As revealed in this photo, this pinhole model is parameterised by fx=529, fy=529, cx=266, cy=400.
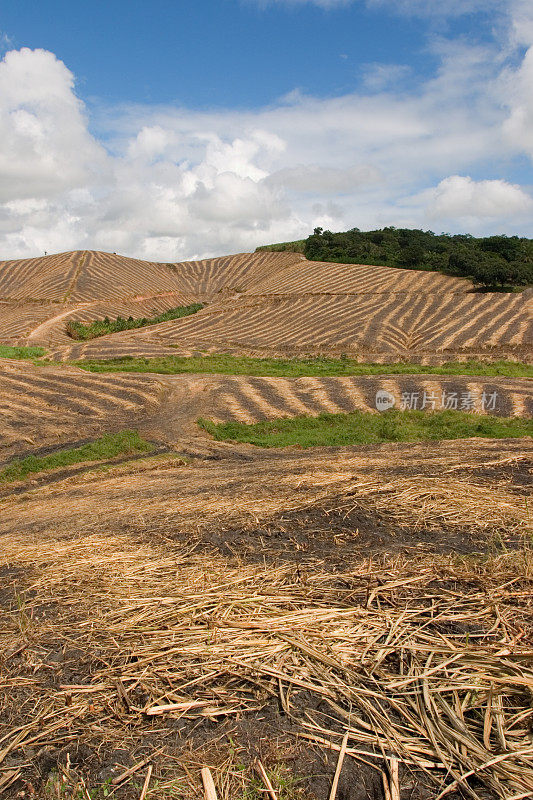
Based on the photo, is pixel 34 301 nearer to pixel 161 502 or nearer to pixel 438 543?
pixel 161 502

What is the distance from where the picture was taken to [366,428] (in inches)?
696

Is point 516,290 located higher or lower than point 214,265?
lower

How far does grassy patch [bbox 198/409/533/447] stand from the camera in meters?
16.4

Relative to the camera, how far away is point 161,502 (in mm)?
8023

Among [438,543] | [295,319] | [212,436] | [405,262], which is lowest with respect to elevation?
[212,436]

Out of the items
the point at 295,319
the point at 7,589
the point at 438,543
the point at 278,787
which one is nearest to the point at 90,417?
the point at 7,589

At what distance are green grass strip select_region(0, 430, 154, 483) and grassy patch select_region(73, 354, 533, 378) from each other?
12.4 metres

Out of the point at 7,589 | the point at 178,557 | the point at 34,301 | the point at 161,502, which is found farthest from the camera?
the point at 34,301

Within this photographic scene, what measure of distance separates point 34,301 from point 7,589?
64038mm

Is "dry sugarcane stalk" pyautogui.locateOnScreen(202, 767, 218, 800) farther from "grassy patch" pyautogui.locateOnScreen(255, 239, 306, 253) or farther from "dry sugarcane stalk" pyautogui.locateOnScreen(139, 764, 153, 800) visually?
Result: "grassy patch" pyautogui.locateOnScreen(255, 239, 306, 253)

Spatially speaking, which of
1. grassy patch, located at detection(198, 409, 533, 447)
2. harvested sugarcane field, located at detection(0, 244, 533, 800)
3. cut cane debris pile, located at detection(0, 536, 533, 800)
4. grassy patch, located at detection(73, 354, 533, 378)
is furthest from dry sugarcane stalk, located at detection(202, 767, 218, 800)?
grassy patch, located at detection(73, 354, 533, 378)

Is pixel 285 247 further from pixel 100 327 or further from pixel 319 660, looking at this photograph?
pixel 319 660

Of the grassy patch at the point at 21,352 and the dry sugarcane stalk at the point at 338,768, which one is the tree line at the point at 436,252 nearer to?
the grassy patch at the point at 21,352

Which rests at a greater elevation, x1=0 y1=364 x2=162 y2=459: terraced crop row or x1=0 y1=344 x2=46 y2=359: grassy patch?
x1=0 y1=344 x2=46 y2=359: grassy patch
